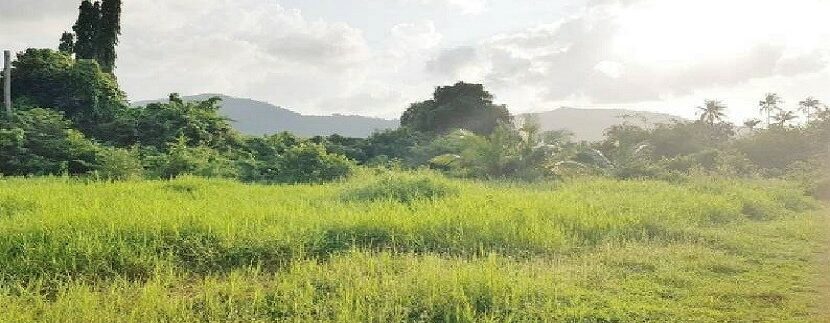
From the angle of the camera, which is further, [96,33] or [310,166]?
[96,33]

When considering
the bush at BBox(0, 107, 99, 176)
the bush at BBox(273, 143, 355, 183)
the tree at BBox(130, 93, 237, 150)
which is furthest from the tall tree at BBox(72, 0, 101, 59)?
the bush at BBox(273, 143, 355, 183)

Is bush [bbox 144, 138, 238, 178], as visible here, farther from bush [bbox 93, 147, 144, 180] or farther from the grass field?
the grass field

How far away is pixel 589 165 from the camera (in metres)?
23.2

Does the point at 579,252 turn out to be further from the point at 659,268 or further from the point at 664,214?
the point at 664,214

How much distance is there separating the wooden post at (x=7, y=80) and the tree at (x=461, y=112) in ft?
69.1

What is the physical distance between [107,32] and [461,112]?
61.7 feet

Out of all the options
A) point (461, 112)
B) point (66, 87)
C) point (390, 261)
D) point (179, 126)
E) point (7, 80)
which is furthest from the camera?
point (461, 112)

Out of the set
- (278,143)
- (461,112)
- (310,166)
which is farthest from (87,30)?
(461,112)

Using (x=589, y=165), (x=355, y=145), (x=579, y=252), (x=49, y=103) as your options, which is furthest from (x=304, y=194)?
(x=355, y=145)

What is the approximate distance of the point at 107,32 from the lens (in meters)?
33.1

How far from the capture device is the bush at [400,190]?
12.6m

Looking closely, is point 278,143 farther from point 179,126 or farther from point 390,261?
point 390,261

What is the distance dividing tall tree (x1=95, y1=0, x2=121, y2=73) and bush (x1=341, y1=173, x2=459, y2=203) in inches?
941

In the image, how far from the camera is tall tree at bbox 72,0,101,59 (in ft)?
107
